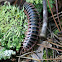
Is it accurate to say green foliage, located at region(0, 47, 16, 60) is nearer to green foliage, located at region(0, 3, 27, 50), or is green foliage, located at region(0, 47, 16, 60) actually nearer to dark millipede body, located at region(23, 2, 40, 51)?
green foliage, located at region(0, 3, 27, 50)

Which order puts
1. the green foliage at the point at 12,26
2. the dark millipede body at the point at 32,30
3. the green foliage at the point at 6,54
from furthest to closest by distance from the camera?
the green foliage at the point at 12,26, the green foliage at the point at 6,54, the dark millipede body at the point at 32,30

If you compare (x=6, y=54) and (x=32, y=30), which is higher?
(x=32, y=30)

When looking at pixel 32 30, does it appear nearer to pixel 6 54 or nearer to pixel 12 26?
pixel 12 26

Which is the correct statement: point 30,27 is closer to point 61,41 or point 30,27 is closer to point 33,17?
point 33,17

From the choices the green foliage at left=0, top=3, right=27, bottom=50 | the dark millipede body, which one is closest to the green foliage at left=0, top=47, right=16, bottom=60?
the green foliage at left=0, top=3, right=27, bottom=50

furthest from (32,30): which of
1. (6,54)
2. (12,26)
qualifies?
(6,54)

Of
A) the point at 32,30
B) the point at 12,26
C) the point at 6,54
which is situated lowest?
the point at 6,54

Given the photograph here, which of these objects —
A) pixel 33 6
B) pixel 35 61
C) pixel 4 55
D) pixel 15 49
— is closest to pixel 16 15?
pixel 33 6

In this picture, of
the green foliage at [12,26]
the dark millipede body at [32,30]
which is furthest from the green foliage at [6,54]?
the dark millipede body at [32,30]

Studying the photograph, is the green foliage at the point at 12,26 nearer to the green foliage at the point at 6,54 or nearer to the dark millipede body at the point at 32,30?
the green foliage at the point at 6,54
